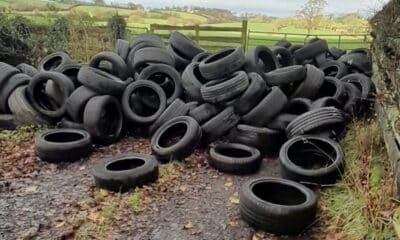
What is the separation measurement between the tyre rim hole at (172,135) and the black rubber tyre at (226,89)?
2.04 ft

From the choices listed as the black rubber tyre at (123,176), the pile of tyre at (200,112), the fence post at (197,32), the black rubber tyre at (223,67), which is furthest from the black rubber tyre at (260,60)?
the fence post at (197,32)

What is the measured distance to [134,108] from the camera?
7180mm

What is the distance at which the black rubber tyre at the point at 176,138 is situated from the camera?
18.7 feet

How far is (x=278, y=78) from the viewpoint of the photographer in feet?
22.6

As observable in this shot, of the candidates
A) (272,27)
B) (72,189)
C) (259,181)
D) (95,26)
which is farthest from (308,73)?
(272,27)

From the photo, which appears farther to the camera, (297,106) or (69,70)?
(69,70)

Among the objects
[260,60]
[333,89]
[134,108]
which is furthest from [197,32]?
[333,89]

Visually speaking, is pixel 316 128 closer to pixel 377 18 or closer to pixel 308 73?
pixel 308 73

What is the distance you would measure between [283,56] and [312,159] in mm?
3726

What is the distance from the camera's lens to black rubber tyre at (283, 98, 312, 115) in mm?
6465

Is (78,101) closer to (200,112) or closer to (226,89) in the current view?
(200,112)

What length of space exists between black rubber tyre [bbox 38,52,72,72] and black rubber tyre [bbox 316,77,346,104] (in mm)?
5387

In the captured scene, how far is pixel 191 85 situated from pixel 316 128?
2.38m

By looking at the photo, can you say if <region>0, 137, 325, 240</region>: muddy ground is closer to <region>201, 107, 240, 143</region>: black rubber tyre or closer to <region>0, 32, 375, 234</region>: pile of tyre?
<region>0, 32, 375, 234</region>: pile of tyre
